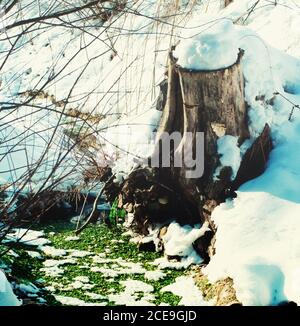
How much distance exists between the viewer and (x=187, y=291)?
3.72 meters

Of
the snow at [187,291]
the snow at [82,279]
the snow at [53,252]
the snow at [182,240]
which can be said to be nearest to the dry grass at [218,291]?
the snow at [187,291]

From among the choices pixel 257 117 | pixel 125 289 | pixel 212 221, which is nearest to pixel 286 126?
pixel 257 117

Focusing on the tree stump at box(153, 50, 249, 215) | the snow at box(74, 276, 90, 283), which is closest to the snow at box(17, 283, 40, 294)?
the snow at box(74, 276, 90, 283)

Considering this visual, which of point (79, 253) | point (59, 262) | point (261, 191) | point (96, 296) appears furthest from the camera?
point (79, 253)

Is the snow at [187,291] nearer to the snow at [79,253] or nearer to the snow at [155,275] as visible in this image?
the snow at [155,275]

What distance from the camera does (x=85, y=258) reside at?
14.5ft

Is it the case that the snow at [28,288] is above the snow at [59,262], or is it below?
above

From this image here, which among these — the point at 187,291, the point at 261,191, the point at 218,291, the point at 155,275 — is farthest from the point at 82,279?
the point at 261,191

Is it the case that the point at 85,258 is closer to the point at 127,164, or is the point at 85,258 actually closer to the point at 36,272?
the point at 36,272

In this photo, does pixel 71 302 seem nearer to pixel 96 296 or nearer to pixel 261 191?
pixel 96 296

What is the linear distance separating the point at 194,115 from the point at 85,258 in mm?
1494

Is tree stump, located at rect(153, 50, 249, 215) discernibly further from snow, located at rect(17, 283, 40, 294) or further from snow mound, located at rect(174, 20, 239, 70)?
snow, located at rect(17, 283, 40, 294)

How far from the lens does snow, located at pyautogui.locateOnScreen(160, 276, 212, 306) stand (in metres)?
3.51

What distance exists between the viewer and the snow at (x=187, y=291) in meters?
3.51
